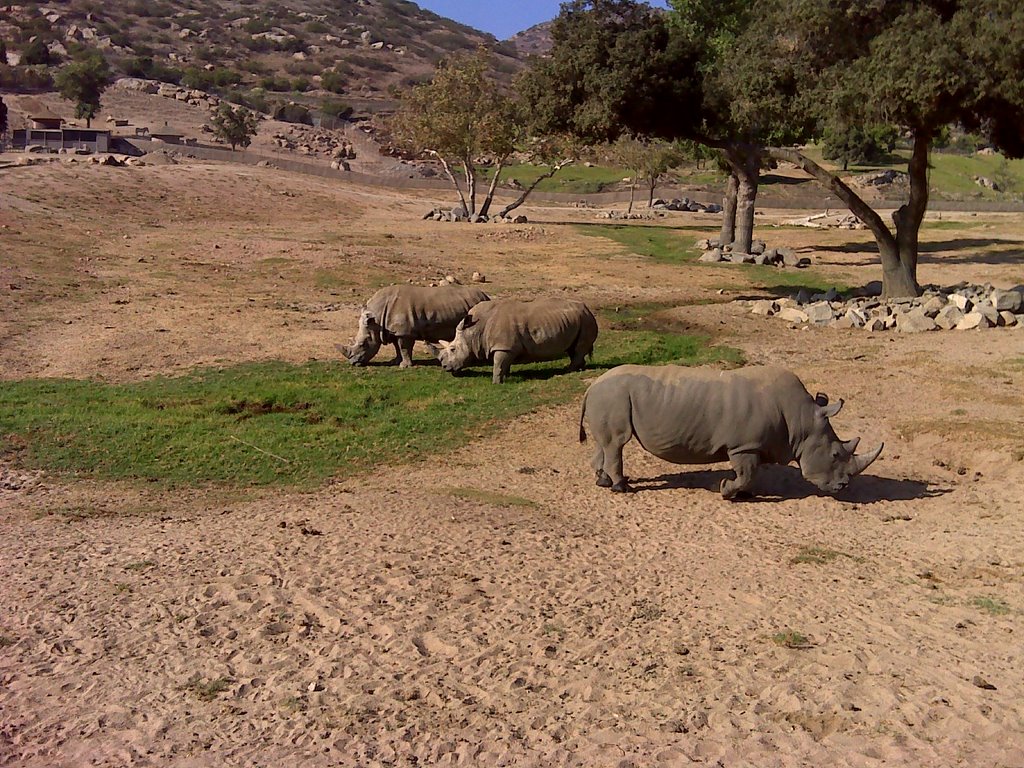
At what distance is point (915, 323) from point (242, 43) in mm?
137245

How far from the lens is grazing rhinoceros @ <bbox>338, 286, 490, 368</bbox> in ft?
60.4

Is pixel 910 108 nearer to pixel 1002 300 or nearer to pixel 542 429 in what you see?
pixel 1002 300

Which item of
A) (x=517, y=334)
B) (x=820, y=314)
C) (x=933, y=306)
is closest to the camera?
(x=517, y=334)

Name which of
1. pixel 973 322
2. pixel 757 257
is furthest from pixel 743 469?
pixel 757 257

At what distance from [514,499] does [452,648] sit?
393 centimetres

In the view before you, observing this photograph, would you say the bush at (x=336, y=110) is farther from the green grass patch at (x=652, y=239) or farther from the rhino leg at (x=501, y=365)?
the rhino leg at (x=501, y=365)

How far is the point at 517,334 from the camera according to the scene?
56.0ft

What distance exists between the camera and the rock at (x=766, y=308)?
78.6ft

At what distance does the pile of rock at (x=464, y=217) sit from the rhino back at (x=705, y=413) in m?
39.8

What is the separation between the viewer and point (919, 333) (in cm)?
2144

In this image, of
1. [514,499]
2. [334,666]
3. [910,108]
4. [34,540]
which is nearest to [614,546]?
[514,499]

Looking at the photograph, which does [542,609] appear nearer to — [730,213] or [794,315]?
[794,315]

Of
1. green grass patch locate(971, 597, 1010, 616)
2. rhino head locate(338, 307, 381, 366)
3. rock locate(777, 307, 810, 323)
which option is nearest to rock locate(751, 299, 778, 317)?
rock locate(777, 307, 810, 323)

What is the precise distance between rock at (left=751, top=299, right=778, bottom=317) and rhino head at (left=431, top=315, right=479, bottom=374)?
29.6 feet
